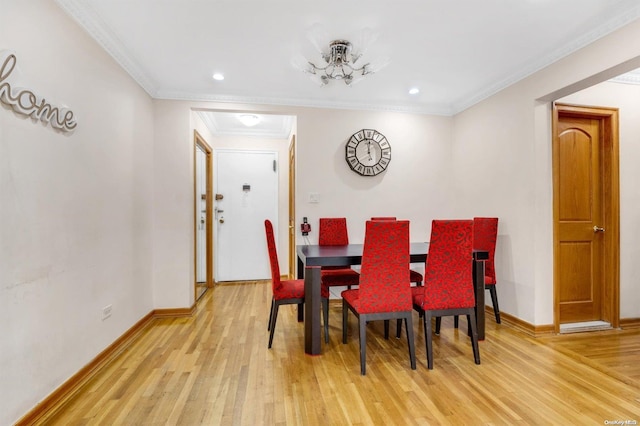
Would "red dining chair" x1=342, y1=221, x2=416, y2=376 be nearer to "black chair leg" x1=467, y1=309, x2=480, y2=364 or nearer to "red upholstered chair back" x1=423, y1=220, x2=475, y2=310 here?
"red upholstered chair back" x1=423, y1=220, x2=475, y2=310

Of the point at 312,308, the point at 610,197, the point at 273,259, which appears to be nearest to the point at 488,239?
the point at 610,197

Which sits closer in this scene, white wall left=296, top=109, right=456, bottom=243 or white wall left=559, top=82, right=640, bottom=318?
white wall left=559, top=82, right=640, bottom=318

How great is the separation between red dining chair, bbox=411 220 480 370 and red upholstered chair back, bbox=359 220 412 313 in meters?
0.17

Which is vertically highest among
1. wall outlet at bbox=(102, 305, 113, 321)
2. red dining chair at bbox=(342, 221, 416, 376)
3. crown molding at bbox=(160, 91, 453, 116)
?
crown molding at bbox=(160, 91, 453, 116)

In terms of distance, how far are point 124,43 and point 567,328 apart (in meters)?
4.61

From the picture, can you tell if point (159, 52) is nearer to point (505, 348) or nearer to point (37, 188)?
point (37, 188)

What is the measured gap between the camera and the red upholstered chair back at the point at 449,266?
2.11 meters

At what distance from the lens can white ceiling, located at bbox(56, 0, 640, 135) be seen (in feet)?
6.46

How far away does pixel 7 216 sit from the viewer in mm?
1435

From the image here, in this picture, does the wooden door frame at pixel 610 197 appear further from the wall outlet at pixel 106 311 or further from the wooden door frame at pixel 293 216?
the wall outlet at pixel 106 311

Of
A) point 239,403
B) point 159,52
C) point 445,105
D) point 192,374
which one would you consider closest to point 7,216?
point 192,374

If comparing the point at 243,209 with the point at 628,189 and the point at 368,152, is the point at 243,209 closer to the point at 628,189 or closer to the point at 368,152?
the point at 368,152

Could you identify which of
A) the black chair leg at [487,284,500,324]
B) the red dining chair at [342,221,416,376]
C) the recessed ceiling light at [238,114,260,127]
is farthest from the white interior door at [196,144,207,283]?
the black chair leg at [487,284,500,324]

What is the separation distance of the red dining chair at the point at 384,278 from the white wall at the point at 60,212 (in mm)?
1857
